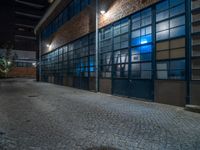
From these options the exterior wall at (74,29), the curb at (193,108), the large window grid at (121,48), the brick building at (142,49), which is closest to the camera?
the curb at (193,108)

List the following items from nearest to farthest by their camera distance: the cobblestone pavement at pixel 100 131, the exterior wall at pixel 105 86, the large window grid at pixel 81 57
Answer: the cobblestone pavement at pixel 100 131 < the exterior wall at pixel 105 86 < the large window grid at pixel 81 57

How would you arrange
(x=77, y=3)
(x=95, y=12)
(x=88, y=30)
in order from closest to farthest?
1. (x=95, y=12)
2. (x=88, y=30)
3. (x=77, y=3)

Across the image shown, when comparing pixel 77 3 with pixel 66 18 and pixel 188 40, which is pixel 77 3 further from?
pixel 188 40

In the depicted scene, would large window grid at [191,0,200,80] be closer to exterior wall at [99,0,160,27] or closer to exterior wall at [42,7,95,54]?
exterior wall at [99,0,160,27]

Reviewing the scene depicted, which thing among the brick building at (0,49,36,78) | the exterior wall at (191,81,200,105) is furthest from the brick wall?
the brick building at (0,49,36,78)

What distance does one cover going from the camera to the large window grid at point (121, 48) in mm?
8469

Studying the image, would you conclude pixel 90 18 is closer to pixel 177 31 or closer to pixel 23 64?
pixel 177 31

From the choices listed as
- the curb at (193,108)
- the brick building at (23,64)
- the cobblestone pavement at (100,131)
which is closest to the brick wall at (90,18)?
the curb at (193,108)

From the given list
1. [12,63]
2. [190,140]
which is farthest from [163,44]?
[12,63]

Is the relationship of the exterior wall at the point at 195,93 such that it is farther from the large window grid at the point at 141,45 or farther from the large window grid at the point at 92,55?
the large window grid at the point at 92,55

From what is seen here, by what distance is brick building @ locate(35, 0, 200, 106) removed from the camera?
18.5 ft

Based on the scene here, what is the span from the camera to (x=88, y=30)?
39.0 ft

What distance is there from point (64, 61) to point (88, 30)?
5.55m

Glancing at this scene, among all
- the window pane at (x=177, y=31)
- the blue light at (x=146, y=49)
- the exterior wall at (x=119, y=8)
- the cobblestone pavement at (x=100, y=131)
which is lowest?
the cobblestone pavement at (x=100, y=131)
